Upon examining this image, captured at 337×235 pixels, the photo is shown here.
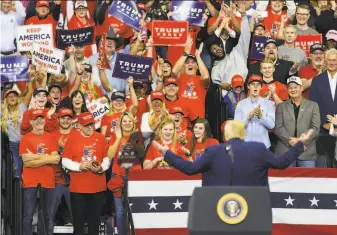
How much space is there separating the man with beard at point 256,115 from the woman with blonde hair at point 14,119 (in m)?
3.24

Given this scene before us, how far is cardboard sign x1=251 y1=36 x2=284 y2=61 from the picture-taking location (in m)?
19.2

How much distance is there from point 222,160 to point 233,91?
551 cm

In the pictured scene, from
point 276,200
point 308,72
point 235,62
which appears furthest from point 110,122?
point 308,72

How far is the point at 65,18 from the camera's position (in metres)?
21.8

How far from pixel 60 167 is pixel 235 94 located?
9.97 ft

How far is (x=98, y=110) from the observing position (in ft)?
59.3

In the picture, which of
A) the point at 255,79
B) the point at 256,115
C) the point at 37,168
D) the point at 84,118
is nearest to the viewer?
the point at 84,118

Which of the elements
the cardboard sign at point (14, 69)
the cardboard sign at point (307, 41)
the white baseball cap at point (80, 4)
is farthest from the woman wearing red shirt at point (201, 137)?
the white baseball cap at point (80, 4)

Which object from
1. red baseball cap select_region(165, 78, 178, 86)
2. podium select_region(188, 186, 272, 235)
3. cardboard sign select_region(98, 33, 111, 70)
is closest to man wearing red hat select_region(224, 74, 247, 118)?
red baseball cap select_region(165, 78, 178, 86)

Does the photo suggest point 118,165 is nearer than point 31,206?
Yes

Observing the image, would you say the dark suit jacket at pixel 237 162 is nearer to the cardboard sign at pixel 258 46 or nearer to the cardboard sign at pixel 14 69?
the cardboard sign at pixel 14 69

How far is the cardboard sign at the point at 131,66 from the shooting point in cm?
1856

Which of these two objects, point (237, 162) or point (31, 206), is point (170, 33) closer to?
point (31, 206)

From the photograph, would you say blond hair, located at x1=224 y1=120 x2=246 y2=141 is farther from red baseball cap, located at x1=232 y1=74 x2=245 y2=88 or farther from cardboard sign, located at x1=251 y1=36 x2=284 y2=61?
cardboard sign, located at x1=251 y1=36 x2=284 y2=61
